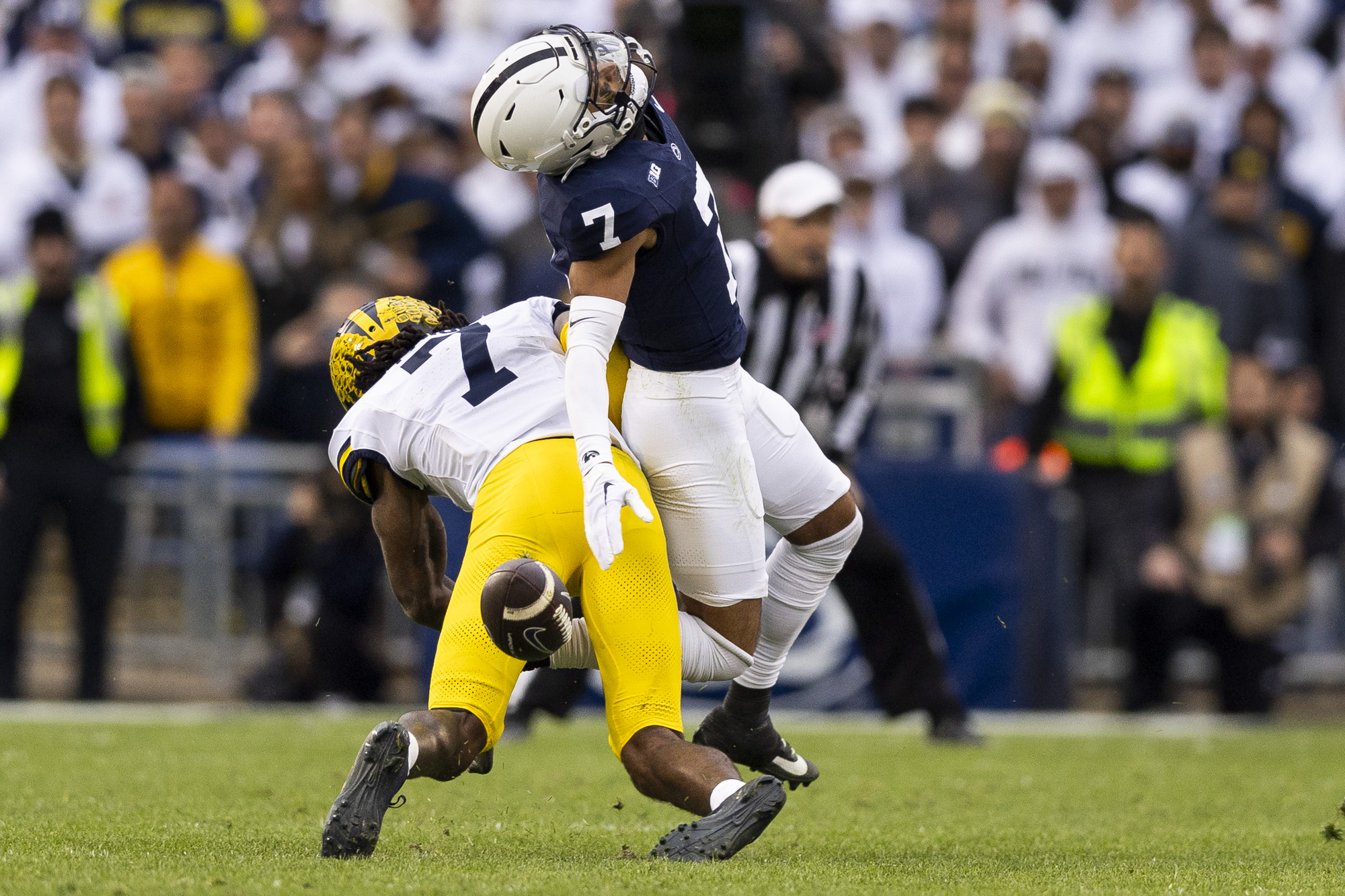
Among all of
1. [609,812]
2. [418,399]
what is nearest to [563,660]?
[418,399]

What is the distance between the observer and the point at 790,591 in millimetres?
5332

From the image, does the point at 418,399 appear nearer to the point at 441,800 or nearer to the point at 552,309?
the point at 552,309

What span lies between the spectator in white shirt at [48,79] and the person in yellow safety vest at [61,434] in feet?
6.43

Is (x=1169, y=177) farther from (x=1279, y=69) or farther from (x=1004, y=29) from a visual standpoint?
(x=1004, y=29)

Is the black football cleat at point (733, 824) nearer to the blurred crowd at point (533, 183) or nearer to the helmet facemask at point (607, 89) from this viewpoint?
the helmet facemask at point (607, 89)

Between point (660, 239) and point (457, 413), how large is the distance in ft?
2.11

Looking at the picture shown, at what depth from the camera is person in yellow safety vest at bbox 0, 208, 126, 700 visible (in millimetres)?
9750

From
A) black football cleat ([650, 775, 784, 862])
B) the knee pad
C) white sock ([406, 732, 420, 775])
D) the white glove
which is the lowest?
black football cleat ([650, 775, 784, 862])

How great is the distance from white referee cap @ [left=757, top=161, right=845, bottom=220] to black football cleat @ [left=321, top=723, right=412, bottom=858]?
3.60m

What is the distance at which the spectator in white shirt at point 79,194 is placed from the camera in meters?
11.2

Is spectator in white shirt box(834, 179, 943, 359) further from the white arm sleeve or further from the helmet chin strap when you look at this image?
the white arm sleeve

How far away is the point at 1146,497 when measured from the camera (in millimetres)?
9836

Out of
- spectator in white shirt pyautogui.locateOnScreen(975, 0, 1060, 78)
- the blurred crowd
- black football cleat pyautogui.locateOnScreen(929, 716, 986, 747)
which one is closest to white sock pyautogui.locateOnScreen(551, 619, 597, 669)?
black football cleat pyautogui.locateOnScreen(929, 716, 986, 747)

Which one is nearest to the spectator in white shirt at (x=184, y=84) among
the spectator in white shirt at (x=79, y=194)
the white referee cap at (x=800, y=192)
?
the spectator in white shirt at (x=79, y=194)
